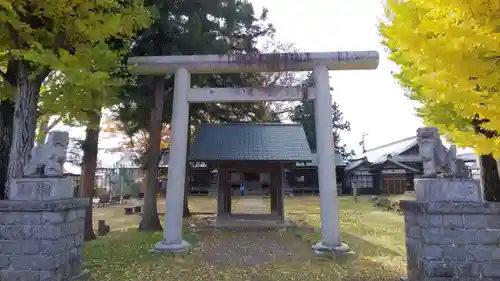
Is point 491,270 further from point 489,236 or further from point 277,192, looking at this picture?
point 277,192

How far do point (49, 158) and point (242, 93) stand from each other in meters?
4.52

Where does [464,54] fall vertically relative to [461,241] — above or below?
above

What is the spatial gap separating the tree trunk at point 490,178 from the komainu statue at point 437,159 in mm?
1973

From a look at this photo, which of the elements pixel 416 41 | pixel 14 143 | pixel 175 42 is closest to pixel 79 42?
pixel 14 143

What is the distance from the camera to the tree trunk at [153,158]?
35.4 feet

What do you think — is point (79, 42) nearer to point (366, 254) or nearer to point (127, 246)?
point (127, 246)

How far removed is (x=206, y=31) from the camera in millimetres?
11328

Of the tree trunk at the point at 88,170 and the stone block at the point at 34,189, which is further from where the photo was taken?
the tree trunk at the point at 88,170

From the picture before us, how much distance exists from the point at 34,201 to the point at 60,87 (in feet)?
9.08

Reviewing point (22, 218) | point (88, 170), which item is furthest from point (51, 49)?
point (88, 170)

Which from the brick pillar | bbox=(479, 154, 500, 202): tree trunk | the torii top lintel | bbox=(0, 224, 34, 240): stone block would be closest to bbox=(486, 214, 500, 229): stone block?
the brick pillar

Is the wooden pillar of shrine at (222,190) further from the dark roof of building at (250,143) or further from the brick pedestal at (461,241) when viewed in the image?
the brick pedestal at (461,241)

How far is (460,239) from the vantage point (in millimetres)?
4801

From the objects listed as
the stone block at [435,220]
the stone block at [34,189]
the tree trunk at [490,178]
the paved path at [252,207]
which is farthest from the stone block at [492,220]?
the paved path at [252,207]
